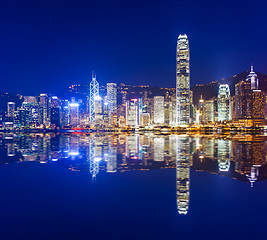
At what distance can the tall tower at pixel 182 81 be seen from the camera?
189125 mm

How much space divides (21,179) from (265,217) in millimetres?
7787

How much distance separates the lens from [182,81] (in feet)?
619

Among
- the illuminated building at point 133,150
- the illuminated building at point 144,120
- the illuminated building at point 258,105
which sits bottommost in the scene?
the illuminated building at point 133,150

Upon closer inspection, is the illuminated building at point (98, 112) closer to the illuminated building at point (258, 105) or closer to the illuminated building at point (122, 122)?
the illuminated building at point (122, 122)

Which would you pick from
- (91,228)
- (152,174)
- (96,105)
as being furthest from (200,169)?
(96,105)

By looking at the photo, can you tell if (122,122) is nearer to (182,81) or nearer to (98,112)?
(98,112)

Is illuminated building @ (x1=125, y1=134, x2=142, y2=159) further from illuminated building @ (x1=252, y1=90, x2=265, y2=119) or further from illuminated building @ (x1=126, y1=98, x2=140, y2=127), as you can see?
illuminated building @ (x1=252, y1=90, x2=265, y2=119)

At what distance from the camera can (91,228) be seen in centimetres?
501

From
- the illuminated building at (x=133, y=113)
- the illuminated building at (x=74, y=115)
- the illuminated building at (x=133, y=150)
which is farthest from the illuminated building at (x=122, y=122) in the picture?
the illuminated building at (x=133, y=150)

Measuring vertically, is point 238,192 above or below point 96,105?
below

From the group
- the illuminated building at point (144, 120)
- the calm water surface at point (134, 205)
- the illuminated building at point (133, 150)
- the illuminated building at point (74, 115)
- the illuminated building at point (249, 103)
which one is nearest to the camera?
the calm water surface at point (134, 205)

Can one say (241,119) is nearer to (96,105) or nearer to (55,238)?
(96,105)

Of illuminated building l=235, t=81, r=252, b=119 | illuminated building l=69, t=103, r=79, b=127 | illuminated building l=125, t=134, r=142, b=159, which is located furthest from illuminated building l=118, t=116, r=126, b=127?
illuminated building l=125, t=134, r=142, b=159

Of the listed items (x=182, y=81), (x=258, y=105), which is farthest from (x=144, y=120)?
(x=258, y=105)
